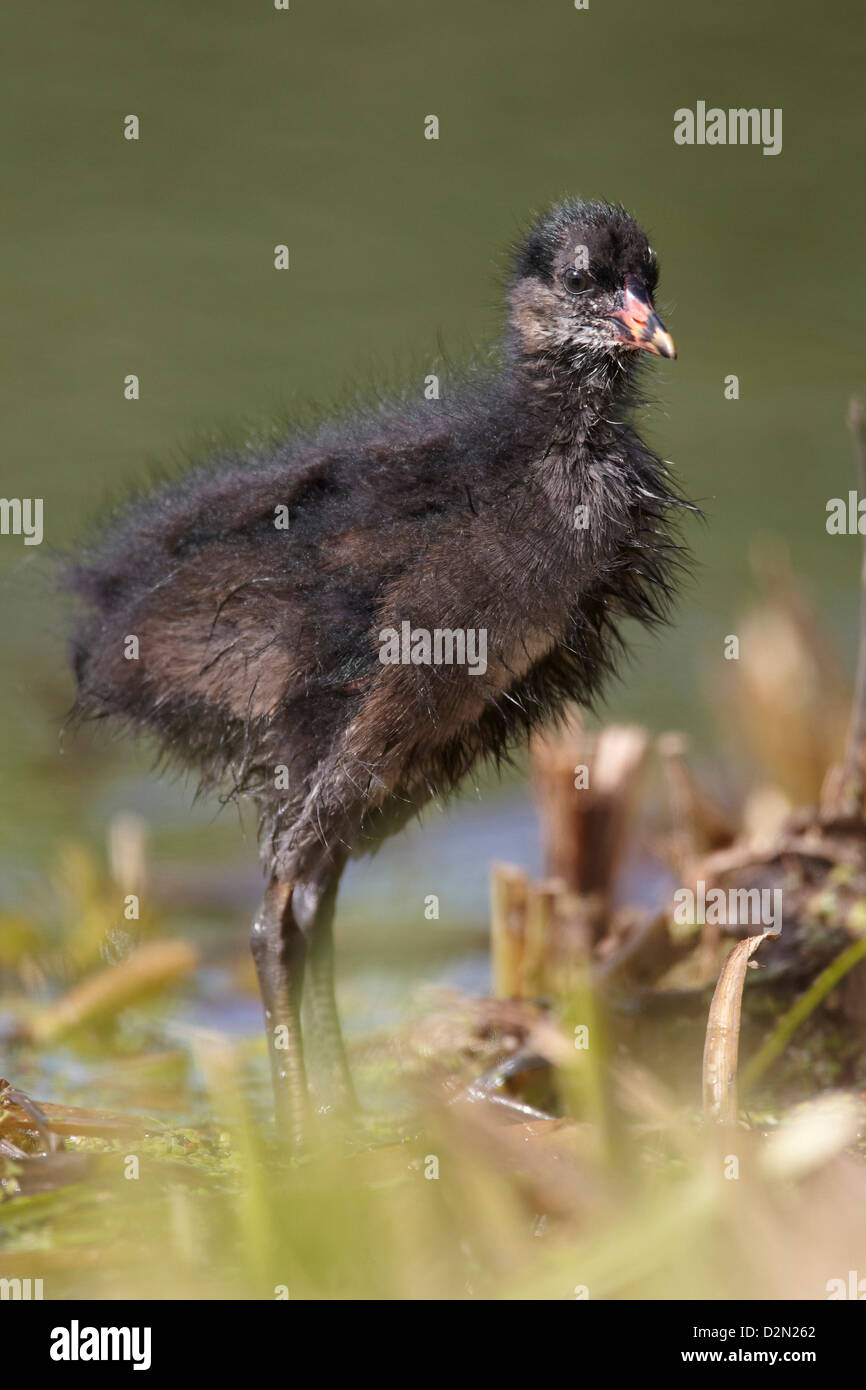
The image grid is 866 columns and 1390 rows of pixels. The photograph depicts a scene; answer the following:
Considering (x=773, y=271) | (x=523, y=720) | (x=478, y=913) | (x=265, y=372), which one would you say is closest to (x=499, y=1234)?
(x=523, y=720)

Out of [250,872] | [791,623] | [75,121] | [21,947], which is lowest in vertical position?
[21,947]

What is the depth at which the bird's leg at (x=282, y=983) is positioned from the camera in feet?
9.56

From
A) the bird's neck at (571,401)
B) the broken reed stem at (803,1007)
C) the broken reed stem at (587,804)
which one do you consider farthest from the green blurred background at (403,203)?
the bird's neck at (571,401)

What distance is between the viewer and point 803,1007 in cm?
298

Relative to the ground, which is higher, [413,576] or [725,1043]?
[413,576]

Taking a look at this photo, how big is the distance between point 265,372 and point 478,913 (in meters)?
2.67

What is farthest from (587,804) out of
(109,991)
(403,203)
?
(403,203)

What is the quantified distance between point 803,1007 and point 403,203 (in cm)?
516

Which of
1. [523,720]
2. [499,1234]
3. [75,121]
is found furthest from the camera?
[75,121]

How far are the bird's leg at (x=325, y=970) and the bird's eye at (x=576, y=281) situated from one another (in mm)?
1106

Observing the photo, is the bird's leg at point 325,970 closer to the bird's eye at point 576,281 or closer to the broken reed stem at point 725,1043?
the broken reed stem at point 725,1043

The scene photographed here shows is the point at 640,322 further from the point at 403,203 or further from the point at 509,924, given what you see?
the point at 403,203

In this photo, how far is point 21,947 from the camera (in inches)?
167
